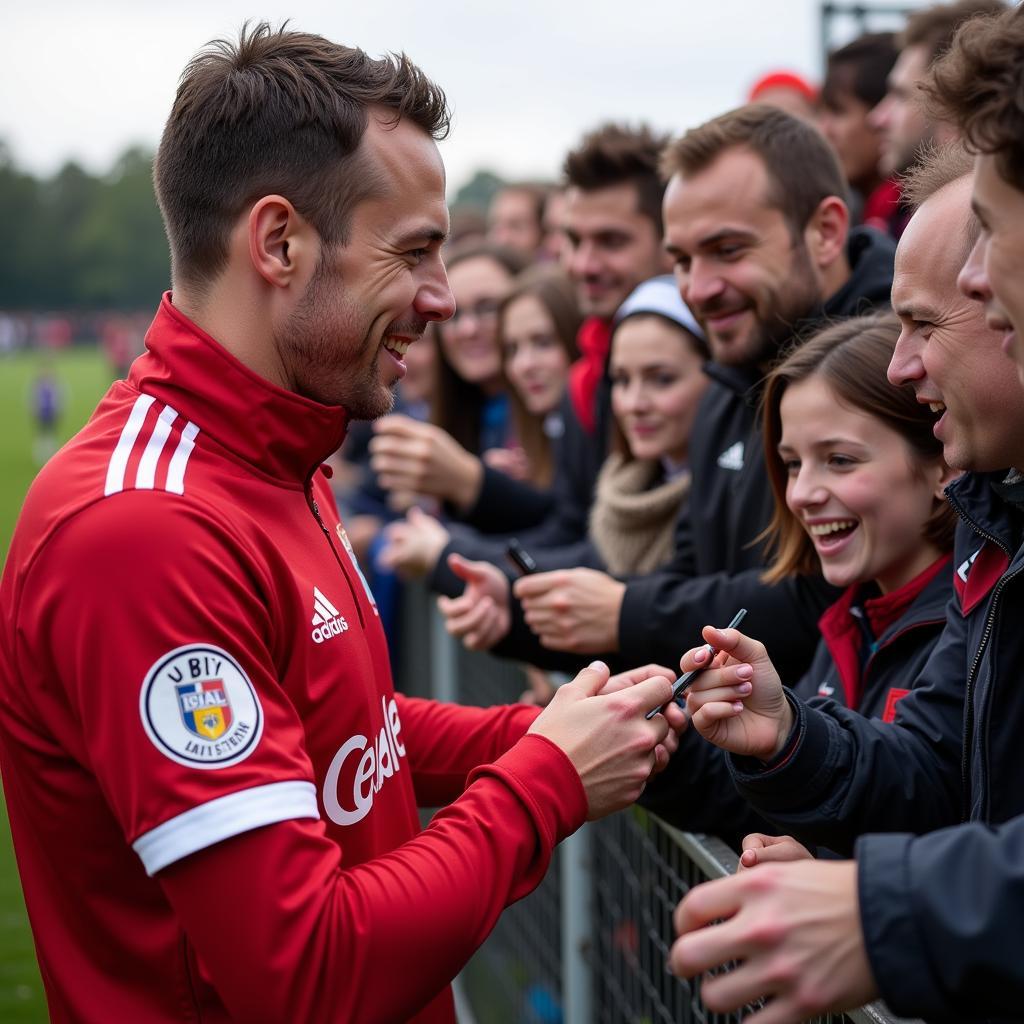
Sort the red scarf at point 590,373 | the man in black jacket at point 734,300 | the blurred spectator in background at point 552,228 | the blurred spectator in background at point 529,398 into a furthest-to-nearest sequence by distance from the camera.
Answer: the blurred spectator in background at point 552,228
the blurred spectator in background at point 529,398
the red scarf at point 590,373
the man in black jacket at point 734,300

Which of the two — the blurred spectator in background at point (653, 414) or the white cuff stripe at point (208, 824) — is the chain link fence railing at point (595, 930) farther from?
the white cuff stripe at point (208, 824)

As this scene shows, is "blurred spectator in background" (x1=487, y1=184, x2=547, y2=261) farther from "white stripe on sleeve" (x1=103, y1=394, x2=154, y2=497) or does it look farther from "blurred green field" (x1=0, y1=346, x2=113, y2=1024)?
"white stripe on sleeve" (x1=103, y1=394, x2=154, y2=497)

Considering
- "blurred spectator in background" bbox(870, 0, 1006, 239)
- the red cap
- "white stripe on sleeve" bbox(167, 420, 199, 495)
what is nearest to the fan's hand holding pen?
"white stripe on sleeve" bbox(167, 420, 199, 495)

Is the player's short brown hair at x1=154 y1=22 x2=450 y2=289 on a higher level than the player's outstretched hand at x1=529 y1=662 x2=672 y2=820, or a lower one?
higher

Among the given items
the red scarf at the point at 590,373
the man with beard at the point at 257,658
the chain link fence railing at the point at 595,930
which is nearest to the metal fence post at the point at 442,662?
the chain link fence railing at the point at 595,930

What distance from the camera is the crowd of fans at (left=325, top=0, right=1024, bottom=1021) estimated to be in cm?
204

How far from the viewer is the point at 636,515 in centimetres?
416

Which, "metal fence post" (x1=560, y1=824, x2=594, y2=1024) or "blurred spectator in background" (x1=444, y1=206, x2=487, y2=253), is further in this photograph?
"blurred spectator in background" (x1=444, y1=206, x2=487, y2=253)

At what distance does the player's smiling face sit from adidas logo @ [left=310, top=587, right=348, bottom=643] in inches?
14.3

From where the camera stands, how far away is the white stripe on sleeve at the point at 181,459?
1.84 meters

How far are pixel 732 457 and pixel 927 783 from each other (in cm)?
146

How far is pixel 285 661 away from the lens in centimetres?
195

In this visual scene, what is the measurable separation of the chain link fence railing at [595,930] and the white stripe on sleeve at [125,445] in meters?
1.21

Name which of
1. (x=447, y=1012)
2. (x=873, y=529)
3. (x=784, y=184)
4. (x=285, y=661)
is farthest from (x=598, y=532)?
(x=285, y=661)
